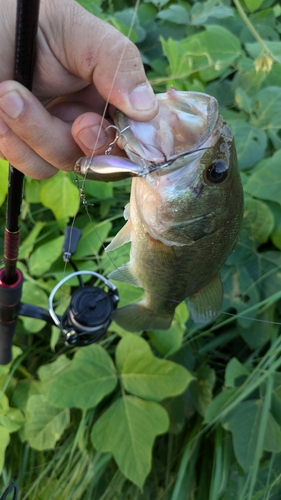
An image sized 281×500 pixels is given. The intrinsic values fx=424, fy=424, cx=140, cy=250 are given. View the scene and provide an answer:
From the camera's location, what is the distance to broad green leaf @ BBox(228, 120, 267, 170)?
1699 mm

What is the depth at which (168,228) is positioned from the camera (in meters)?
0.96

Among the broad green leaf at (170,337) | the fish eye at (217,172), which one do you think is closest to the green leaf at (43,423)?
the broad green leaf at (170,337)

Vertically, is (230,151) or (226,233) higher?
(230,151)

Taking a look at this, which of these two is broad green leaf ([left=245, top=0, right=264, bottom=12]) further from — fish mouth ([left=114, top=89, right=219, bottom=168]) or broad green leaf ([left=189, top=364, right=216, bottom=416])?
broad green leaf ([left=189, top=364, right=216, bottom=416])

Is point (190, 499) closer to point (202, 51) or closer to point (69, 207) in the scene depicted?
point (69, 207)

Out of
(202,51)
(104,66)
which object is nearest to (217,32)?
(202,51)

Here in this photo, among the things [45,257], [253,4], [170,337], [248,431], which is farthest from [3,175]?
[253,4]

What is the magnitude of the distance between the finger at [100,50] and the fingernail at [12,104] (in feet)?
0.52

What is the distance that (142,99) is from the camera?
0.83m

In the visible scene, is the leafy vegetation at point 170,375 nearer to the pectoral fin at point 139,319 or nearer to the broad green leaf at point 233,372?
the broad green leaf at point 233,372

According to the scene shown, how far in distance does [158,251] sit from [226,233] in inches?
6.7

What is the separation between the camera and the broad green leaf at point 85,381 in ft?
4.70

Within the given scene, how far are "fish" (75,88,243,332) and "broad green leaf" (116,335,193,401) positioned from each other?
361mm

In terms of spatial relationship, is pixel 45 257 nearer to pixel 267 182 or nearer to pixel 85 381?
pixel 85 381
